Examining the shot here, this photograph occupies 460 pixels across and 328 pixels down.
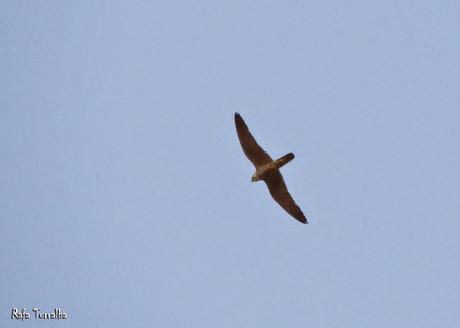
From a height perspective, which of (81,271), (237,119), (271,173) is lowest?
(271,173)

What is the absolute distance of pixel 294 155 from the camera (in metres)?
22.1

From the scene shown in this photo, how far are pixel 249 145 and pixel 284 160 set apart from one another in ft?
4.10

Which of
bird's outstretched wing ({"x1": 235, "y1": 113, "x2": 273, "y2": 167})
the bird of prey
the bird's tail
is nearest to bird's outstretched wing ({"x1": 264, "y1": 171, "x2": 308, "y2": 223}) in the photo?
the bird of prey

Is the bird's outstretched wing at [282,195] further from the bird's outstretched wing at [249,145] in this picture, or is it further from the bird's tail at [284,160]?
the bird's outstretched wing at [249,145]

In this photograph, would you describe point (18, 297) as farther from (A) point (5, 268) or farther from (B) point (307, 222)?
(B) point (307, 222)

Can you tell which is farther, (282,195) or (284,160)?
(282,195)

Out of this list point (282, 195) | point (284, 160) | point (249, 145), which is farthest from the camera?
point (282, 195)

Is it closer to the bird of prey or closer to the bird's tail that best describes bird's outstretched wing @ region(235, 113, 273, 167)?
the bird of prey

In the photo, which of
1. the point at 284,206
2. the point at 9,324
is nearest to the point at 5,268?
the point at 9,324

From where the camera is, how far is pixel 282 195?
921 inches

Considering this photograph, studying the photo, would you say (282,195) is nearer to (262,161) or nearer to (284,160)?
(262,161)

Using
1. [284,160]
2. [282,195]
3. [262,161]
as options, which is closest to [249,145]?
[262,161]

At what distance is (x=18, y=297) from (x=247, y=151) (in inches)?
Result: 4911

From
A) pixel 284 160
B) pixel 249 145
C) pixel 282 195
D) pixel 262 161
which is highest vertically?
pixel 249 145
